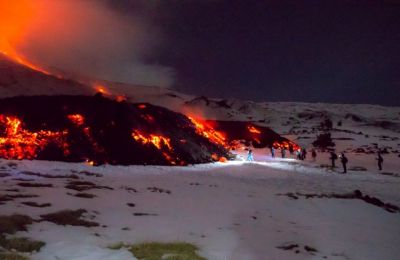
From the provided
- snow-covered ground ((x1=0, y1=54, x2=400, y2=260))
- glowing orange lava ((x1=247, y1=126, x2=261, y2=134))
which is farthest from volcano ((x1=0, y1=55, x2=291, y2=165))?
glowing orange lava ((x1=247, y1=126, x2=261, y2=134))

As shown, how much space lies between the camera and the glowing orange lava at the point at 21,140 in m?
31.5

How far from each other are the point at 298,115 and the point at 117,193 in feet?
444

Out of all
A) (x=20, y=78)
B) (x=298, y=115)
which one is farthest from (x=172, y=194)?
(x=298, y=115)

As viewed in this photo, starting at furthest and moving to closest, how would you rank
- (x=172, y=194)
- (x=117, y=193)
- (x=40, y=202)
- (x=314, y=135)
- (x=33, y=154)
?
(x=314, y=135) < (x=33, y=154) < (x=172, y=194) < (x=117, y=193) < (x=40, y=202)

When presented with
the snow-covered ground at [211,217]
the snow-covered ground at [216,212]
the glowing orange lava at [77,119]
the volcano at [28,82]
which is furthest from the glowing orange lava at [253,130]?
the snow-covered ground at [211,217]

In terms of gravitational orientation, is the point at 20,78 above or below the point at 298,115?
below

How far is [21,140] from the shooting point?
33094 millimetres

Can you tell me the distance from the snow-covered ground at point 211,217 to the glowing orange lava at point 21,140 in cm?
454

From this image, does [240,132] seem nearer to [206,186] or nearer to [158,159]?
[158,159]

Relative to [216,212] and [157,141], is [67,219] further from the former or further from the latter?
[157,141]

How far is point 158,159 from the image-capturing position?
120 feet

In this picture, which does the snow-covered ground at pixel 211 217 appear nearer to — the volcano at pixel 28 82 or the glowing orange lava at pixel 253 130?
the volcano at pixel 28 82

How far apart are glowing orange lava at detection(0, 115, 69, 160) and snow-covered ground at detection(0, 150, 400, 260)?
14.9 feet

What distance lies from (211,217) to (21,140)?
2395 cm
